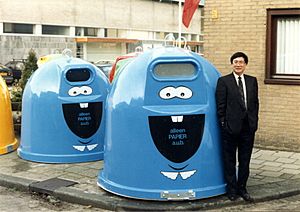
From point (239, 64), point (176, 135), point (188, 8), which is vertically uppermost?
point (188, 8)

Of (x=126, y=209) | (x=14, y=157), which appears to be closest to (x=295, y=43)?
(x=126, y=209)

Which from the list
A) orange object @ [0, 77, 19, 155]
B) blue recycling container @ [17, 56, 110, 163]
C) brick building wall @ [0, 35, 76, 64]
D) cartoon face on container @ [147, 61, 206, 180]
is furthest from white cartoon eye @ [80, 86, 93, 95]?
brick building wall @ [0, 35, 76, 64]

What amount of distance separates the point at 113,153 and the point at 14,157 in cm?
320

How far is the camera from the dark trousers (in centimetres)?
580

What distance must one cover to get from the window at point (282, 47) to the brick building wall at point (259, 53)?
11cm

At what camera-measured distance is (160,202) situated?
5.89 metres

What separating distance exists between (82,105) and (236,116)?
10.5ft

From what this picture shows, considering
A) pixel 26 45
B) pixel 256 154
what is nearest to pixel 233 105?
pixel 256 154

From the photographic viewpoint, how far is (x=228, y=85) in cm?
576

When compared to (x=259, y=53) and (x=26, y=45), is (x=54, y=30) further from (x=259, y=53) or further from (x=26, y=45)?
(x=259, y=53)

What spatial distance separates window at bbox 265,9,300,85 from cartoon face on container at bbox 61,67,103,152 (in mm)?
3174

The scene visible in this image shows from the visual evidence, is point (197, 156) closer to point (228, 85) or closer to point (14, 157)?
point (228, 85)

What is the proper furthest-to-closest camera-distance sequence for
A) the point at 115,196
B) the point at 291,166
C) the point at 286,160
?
1. the point at 286,160
2. the point at 291,166
3. the point at 115,196

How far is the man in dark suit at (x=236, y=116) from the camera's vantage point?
18.7 ft
